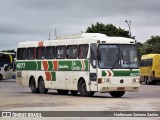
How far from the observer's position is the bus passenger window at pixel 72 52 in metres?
28.1

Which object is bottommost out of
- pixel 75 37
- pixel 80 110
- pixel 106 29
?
pixel 80 110

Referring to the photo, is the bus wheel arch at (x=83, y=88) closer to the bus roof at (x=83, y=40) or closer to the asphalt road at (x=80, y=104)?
the asphalt road at (x=80, y=104)

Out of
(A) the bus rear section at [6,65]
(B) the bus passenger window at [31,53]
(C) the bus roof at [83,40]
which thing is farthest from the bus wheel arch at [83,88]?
(A) the bus rear section at [6,65]

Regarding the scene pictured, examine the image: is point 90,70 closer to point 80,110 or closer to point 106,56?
point 106,56

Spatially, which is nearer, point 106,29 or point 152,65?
point 152,65

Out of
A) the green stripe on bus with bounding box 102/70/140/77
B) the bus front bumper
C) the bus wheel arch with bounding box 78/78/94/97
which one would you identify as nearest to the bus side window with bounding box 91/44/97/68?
the green stripe on bus with bounding box 102/70/140/77

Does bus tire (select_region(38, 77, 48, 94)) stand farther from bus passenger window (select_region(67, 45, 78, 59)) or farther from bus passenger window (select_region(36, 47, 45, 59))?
bus passenger window (select_region(67, 45, 78, 59))

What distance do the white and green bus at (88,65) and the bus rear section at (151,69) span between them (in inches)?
945

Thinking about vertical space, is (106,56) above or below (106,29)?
below

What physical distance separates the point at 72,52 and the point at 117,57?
121 inches

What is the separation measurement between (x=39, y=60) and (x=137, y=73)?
7.25 metres

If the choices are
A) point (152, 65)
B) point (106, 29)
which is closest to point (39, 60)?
point (152, 65)

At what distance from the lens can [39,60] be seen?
31641mm

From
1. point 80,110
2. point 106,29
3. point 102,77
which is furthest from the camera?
point 106,29
